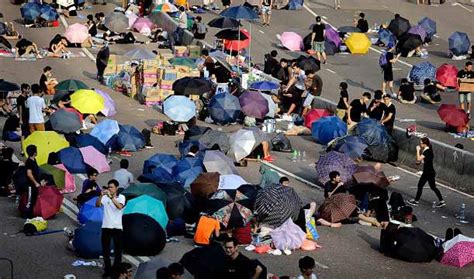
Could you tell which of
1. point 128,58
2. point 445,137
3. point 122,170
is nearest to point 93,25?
point 128,58

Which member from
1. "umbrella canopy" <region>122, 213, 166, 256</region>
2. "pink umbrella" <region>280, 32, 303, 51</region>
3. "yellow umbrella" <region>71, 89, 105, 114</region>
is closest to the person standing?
"pink umbrella" <region>280, 32, 303, 51</region>

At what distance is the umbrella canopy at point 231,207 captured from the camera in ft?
69.8

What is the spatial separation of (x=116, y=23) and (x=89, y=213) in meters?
26.2

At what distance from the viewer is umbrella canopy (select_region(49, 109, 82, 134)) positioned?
28.8m

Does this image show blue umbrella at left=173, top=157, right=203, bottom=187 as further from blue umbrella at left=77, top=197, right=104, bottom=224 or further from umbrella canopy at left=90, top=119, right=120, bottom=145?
umbrella canopy at left=90, top=119, right=120, bottom=145

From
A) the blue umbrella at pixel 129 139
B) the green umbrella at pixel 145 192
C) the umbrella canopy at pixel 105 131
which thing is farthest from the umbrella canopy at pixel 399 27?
the green umbrella at pixel 145 192

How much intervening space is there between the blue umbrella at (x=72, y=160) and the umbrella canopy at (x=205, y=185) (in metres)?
3.45

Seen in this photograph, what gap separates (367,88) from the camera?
3944 centimetres

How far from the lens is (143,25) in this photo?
48.2m

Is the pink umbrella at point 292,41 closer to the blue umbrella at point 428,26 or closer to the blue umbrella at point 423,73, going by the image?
the blue umbrella at point 428,26

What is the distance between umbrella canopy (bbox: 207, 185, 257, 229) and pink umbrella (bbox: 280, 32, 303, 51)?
23.3 meters

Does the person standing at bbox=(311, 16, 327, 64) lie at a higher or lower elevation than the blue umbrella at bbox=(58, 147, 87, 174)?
lower

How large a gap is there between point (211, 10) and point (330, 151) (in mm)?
26128

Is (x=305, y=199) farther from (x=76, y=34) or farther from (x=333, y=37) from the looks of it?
(x=76, y=34)
